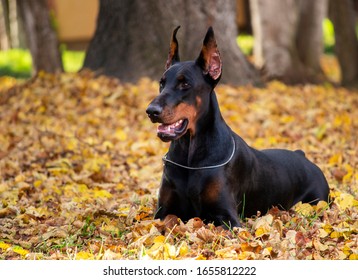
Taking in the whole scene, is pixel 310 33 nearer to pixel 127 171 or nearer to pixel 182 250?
pixel 127 171

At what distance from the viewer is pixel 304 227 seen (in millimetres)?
5676

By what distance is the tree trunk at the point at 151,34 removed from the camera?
12.0 meters

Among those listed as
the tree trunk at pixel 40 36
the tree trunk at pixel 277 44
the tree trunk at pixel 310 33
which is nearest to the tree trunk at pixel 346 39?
the tree trunk at pixel 277 44

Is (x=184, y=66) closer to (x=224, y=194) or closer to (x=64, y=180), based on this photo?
(x=224, y=194)

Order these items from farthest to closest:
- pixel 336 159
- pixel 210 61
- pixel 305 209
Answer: pixel 336 159 < pixel 305 209 < pixel 210 61

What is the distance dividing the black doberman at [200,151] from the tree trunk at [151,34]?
619 cm

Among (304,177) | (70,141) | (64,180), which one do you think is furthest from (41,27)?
(304,177)

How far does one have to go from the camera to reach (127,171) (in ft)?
28.4

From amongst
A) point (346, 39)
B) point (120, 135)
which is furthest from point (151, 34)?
point (346, 39)

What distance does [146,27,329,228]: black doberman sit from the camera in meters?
5.29

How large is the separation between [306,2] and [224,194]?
12179 mm

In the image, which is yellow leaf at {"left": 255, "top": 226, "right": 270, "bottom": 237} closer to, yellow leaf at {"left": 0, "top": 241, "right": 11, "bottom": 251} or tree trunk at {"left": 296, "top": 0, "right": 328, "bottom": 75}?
yellow leaf at {"left": 0, "top": 241, "right": 11, "bottom": 251}

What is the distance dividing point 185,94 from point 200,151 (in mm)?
518

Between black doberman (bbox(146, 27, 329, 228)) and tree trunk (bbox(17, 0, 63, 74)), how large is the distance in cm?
→ 876
